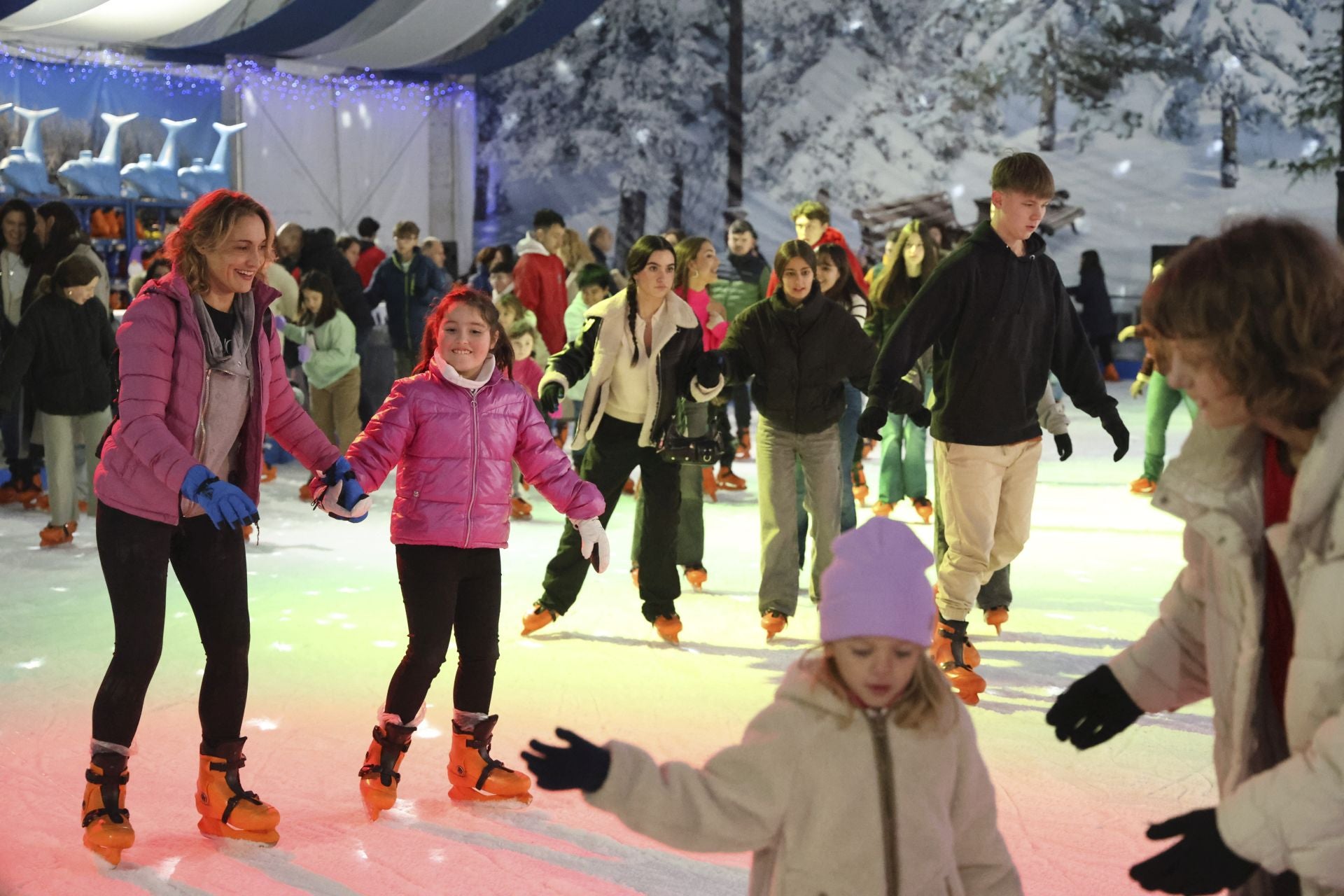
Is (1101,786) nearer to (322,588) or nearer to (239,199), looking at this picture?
(239,199)

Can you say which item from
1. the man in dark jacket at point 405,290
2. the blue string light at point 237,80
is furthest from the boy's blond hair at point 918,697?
the blue string light at point 237,80

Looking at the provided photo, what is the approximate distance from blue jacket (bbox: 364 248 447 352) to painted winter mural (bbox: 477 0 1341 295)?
8142 millimetres

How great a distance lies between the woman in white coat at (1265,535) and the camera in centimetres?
161

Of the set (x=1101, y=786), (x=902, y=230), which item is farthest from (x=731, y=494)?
(x=1101, y=786)

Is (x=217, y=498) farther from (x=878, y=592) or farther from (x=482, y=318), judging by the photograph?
(x=878, y=592)

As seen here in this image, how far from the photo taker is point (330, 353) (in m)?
8.49

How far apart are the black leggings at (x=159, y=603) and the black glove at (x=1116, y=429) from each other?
2771 mm

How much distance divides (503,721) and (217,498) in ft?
4.96

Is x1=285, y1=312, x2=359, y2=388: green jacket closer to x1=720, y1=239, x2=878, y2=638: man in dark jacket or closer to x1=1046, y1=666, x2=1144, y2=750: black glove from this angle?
x1=720, y1=239, x2=878, y2=638: man in dark jacket

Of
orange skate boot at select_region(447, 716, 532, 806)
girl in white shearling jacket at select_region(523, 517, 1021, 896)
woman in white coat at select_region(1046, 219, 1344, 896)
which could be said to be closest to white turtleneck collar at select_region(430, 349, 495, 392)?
orange skate boot at select_region(447, 716, 532, 806)

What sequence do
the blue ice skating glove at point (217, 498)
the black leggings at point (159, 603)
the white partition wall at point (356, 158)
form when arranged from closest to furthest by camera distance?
the blue ice skating glove at point (217, 498)
the black leggings at point (159, 603)
the white partition wall at point (356, 158)

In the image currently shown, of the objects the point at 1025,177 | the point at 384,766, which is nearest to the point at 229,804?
the point at 384,766

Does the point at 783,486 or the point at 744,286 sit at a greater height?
the point at 744,286

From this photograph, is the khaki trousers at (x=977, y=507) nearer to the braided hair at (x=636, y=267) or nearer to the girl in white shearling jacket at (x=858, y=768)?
the braided hair at (x=636, y=267)
